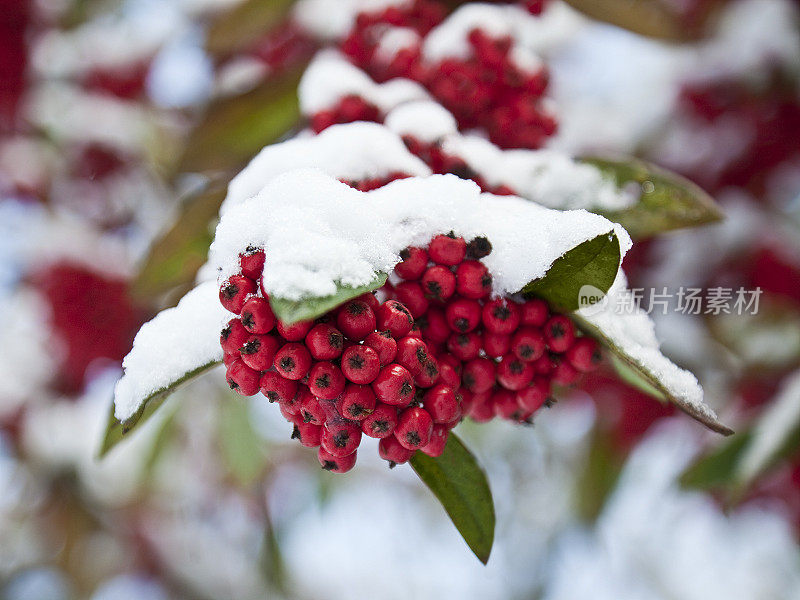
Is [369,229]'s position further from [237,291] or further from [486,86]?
[486,86]

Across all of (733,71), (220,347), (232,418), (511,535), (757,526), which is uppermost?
(220,347)

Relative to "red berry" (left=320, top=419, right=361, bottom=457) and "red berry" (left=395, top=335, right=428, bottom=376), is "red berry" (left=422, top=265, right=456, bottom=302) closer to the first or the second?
"red berry" (left=395, top=335, right=428, bottom=376)

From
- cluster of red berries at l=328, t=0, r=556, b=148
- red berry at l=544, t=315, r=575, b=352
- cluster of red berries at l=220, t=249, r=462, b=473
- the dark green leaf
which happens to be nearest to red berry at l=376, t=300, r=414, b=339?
cluster of red berries at l=220, t=249, r=462, b=473

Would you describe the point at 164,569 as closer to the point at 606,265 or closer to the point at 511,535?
the point at 511,535

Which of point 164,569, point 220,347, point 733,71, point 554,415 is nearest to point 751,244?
point 733,71

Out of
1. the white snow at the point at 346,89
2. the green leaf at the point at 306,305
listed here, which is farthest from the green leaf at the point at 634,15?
the green leaf at the point at 306,305

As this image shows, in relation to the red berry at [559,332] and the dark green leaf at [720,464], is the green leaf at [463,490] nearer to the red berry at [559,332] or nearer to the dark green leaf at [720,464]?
the red berry at [559,332]

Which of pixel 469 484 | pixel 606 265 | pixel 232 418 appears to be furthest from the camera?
pixel 232 418
